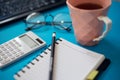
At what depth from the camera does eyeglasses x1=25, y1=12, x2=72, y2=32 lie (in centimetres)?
64

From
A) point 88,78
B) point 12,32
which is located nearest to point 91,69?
point 88,78

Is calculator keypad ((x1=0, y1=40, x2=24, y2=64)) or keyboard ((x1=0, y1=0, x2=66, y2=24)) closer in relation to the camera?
calculator keypad ((x1=0, y1=40, x2=24, y2=64))

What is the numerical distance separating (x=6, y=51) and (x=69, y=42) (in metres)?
0.17

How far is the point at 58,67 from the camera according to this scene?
1.57 ft

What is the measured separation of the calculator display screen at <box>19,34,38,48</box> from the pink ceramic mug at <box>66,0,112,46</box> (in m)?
0.12

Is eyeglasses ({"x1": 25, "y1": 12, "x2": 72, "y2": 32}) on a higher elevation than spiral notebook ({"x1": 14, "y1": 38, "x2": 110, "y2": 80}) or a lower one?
higher

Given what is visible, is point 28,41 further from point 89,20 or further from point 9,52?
point 89,20

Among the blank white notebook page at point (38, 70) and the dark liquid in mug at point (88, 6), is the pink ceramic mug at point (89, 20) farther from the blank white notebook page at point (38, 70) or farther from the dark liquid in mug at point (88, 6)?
the blank white notebook page at point (38, 70)

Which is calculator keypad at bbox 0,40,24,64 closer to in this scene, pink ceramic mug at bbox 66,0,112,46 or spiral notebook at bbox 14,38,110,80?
spiral notebook at bbox 14,38,110,80

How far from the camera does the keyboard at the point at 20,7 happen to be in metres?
0.65

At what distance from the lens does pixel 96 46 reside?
562 millimetres

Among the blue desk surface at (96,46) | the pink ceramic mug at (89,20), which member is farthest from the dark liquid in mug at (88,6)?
the blue desk surface at (96,46)

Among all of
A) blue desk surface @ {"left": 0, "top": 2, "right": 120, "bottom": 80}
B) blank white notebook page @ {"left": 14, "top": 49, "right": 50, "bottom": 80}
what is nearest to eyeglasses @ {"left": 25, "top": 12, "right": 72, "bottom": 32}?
blue desk surface @ {"left": 0, "top": 2, "right": 120, "bottom": 80}

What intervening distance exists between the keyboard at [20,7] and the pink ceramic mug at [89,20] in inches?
7.4
